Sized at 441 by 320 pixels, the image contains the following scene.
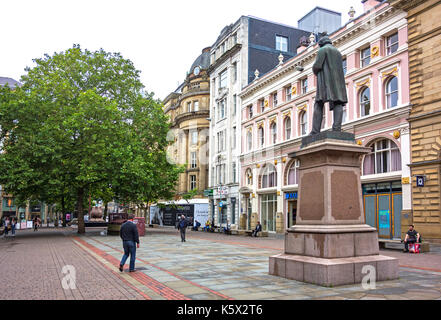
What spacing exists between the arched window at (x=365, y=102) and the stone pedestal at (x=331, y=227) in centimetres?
1809

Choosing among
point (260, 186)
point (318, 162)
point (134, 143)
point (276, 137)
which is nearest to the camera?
point (318, 162)

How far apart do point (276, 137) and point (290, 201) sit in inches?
246

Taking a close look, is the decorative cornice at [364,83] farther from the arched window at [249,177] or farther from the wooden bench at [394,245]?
the arched window at [249,177]

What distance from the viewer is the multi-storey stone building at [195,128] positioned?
59375 millimetres

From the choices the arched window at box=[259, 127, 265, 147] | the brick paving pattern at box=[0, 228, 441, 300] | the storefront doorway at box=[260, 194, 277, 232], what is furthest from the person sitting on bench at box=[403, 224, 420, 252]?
the arched window at box=[259, 127, 265, 147]

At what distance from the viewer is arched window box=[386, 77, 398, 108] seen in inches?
971

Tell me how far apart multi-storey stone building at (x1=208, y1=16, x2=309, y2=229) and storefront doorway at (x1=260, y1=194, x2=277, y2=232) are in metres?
5.27

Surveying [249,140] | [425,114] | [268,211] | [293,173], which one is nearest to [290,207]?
[293,173]

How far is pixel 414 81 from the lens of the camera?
2289 centimetres

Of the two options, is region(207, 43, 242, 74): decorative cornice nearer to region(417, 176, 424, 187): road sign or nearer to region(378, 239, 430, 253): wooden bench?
region(417, 176, 424, 187): road sign

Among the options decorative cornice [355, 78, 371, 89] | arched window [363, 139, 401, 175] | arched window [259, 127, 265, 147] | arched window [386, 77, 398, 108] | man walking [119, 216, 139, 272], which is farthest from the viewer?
arched window [259, 127, 265, 147]

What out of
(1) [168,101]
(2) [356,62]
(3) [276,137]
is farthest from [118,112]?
(1) [168,101]

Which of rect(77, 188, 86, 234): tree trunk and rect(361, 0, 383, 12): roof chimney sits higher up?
rect(361, 0, 383, 12): roof chimney

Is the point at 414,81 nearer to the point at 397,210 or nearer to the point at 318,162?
the point at 397,210
